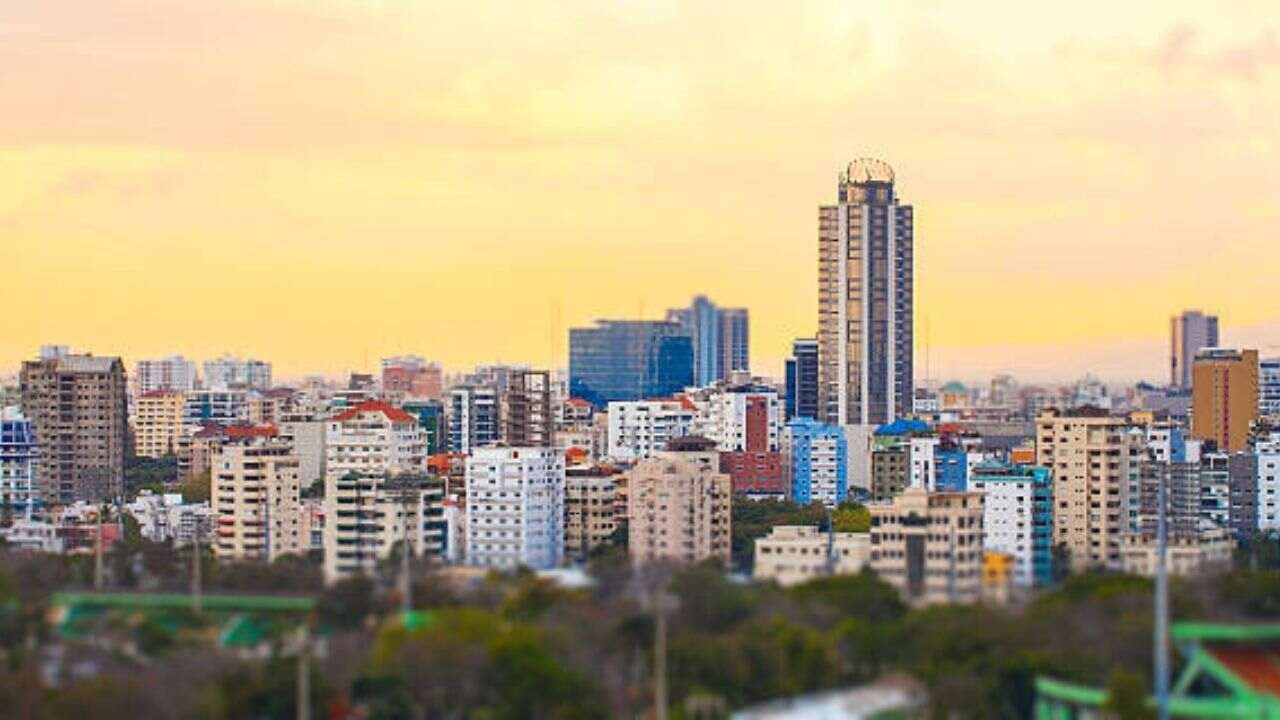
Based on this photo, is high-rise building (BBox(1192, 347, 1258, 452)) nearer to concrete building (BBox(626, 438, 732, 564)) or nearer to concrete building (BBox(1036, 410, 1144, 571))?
concrete building (BBox(1036, 410, 1144, 571))

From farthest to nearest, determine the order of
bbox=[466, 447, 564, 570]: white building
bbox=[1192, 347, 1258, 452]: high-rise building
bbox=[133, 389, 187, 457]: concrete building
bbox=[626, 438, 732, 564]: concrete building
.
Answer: bbox=[133, 389, 187, 457]: concrete building < bbox=[1192, 347, 1258, 452]: high-rise building < bbox=[466, 447, 564, 570]: white building < bbox=[626, 438, 732, 564]: concrete building

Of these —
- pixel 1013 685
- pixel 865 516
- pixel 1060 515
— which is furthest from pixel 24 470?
pixel 1013 685

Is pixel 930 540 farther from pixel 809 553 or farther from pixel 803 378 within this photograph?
pixel 803 378

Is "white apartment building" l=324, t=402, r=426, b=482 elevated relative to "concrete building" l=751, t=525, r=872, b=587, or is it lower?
elevated

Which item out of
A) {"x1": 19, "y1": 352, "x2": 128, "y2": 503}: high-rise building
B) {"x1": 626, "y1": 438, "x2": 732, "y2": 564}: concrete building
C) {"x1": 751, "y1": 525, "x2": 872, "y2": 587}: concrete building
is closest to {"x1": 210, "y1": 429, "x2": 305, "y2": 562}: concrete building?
{"x1": 626, "y1": 438, "x2": 732, "y2": 564}: concrete building

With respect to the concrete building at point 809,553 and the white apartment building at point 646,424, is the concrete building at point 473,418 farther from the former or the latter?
the concrete building at point 809,553

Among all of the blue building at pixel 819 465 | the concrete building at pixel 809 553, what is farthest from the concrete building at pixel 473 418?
the concrete building at pixel 809 553
